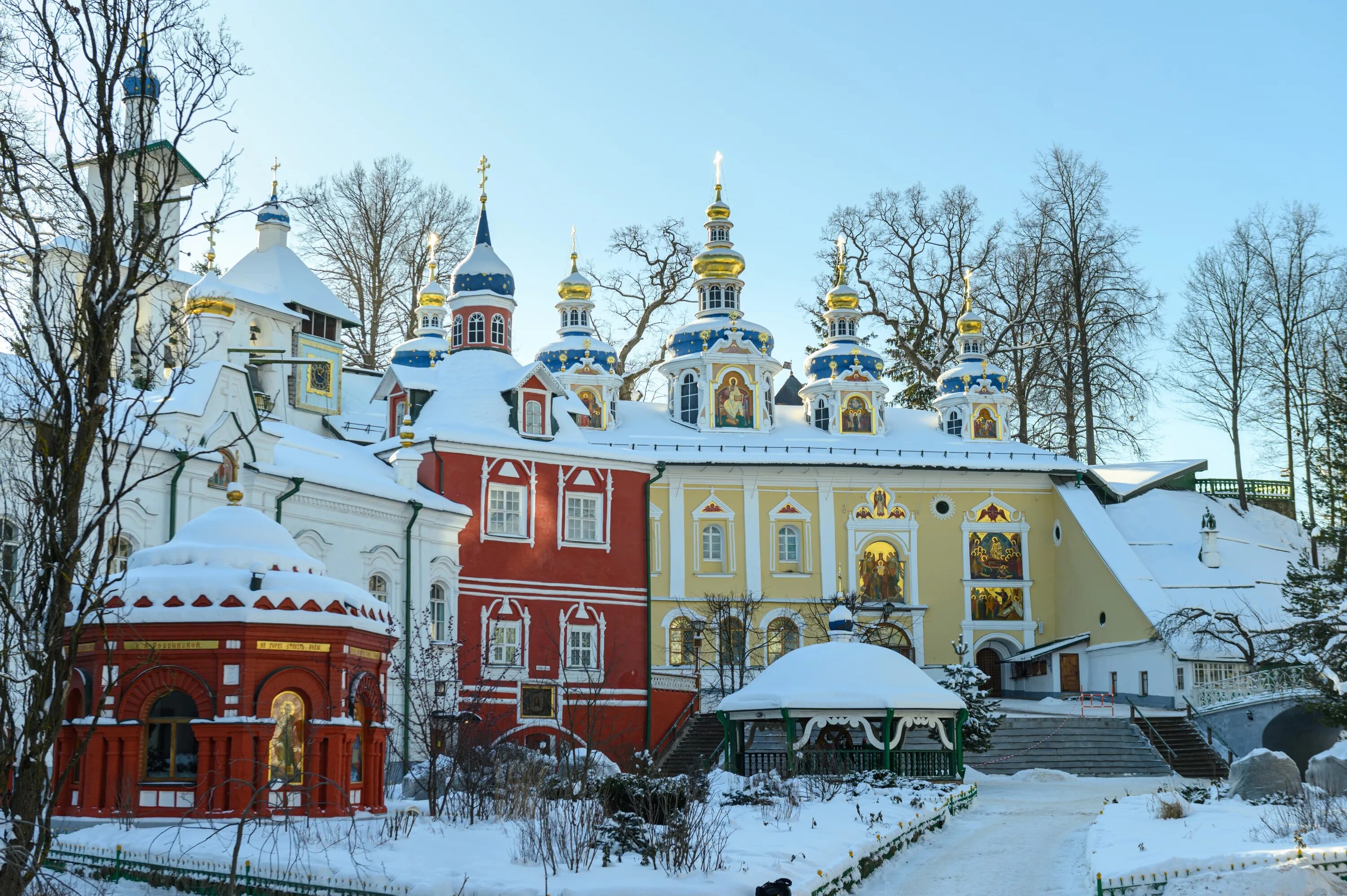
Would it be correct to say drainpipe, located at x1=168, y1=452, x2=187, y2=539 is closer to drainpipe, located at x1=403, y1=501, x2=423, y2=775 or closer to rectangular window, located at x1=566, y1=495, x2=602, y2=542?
drainpipe, located at x1=403, y1=501, x2=423, y2=775

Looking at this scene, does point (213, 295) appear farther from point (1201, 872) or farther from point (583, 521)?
point (1201, 872)

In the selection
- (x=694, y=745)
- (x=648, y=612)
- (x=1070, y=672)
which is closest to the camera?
(x=694, y=745)

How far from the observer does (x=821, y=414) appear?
44531mm

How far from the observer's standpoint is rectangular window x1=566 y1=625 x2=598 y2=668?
34.6 metres

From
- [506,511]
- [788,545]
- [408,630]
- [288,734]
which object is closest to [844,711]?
[408,630]

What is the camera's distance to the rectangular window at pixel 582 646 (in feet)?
114

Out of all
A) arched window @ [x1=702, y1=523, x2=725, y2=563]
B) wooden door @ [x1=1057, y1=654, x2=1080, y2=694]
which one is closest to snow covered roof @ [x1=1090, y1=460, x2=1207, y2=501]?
wooden door @ [x1=1057, y1=654, x2=1080, y2=694]

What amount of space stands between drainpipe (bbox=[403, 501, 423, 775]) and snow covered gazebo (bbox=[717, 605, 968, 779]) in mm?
6331

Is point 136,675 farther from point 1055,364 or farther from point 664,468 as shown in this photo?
point 1055,364

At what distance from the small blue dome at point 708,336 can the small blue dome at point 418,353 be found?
7.21 meters

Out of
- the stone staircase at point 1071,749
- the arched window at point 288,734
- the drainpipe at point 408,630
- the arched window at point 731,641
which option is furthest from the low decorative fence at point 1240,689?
the arched window at point 288,734

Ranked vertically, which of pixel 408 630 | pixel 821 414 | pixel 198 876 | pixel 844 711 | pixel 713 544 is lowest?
pixel 198 876

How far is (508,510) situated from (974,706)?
11285 mm

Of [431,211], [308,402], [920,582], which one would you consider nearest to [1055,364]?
[920,582]
